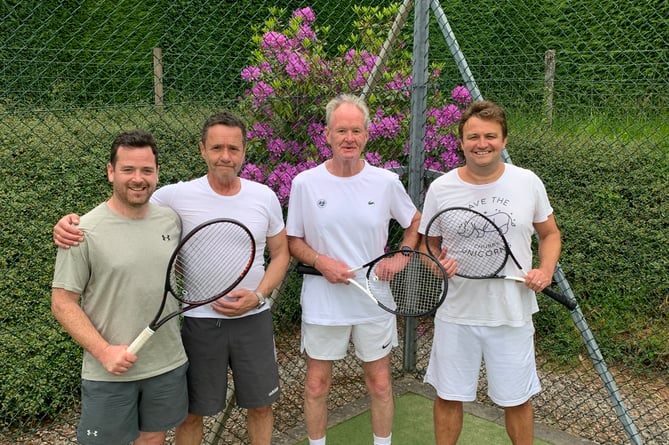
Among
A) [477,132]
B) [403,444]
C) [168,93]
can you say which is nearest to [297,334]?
[403,444]

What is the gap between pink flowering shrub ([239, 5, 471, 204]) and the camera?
4.10 meters

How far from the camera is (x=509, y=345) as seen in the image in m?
2.76

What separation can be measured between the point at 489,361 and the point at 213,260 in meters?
1.36

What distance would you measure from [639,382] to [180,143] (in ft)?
13.5

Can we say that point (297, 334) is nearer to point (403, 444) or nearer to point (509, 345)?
point (403, 444)

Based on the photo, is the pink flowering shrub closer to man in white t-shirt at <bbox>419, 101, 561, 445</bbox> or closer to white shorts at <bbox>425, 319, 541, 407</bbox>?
man in white t-shirt at <bbox>419, 101, 561, 445</bbox>

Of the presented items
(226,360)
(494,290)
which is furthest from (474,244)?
(226,360)

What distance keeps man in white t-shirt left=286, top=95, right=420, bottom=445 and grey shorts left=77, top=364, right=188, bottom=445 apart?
74 centimetres

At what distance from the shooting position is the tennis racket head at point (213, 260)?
255 centimetres

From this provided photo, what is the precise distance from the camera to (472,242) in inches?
108

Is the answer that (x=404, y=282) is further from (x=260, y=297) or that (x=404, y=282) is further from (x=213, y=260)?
(x=213, y=260)

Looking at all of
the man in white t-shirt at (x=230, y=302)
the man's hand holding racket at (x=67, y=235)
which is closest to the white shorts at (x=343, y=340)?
the man in white t-shirt at (x=230, y=302)

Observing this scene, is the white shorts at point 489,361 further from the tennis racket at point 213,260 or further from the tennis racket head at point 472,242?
the tennis racket at point 213,260

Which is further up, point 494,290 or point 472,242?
point 472,242
